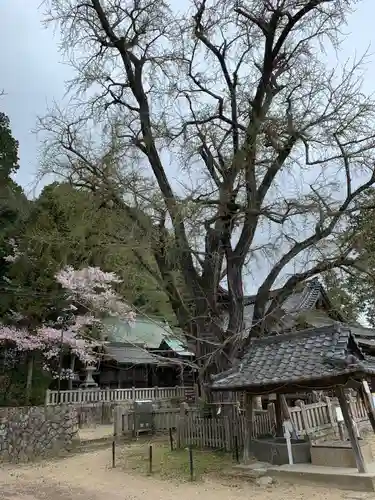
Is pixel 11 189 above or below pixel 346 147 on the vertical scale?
above

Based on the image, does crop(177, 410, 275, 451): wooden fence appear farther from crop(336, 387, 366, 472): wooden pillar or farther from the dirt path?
crop(336, 387, 366, 472): wooden pillar

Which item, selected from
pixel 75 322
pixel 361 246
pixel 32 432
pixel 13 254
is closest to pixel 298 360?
pixel 361 246

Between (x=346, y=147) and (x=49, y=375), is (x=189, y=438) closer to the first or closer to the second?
(x=346, y=147)

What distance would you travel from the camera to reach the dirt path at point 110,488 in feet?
26.2

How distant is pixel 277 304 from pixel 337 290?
2845 mm

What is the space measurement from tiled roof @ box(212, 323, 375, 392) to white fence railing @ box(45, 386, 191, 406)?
12.0m

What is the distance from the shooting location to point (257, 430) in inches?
472

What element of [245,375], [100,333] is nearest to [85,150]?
[245,375]

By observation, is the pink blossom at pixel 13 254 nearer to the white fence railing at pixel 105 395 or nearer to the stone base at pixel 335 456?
the white fence railing at pixel 105 395

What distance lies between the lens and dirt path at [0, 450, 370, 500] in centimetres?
797

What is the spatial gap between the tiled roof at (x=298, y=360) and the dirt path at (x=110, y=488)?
1.92 m

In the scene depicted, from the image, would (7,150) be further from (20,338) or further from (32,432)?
(32,432)

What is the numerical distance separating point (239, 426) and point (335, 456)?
10.6ft

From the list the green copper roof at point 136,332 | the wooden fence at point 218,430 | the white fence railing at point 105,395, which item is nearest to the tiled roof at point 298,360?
the wooden fence at point 218,430
